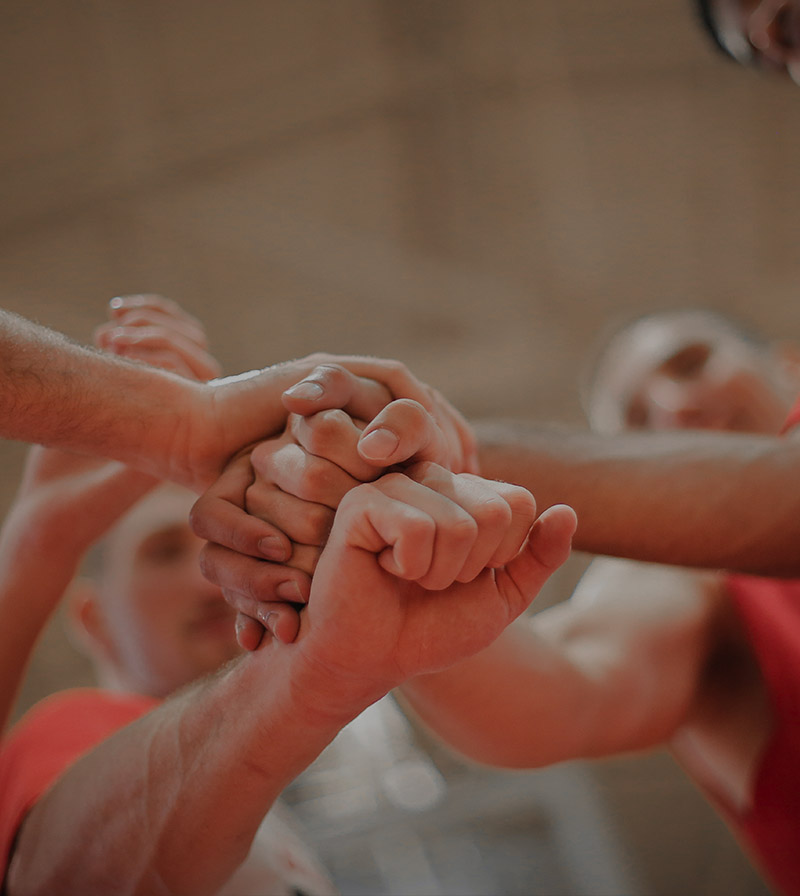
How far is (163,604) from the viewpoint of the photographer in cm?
202

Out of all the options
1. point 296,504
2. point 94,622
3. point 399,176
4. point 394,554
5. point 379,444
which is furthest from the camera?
point 399,176

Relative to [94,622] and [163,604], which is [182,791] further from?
[94,622]

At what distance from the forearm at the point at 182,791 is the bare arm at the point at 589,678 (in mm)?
→ 274

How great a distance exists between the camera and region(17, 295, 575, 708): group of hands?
78cm

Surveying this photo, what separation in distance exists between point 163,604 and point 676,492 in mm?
1295

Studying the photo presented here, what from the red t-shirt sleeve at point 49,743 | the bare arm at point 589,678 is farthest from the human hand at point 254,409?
the red t-shirt sleeve at point 49,743

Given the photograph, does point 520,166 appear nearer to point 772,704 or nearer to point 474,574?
point 772,704

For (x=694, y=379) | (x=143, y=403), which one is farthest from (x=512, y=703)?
(x=694, y=379)

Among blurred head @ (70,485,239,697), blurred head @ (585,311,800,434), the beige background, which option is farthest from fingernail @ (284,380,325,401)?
the beige background

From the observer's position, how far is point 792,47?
187cm

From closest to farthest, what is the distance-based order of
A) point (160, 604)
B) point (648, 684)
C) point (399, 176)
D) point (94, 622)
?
1. point (648, 684)
2. point (160, 604)
3. point (94, 622)
4. point (399, 176)

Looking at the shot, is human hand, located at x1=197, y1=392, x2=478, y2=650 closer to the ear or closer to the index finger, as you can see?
the index finger

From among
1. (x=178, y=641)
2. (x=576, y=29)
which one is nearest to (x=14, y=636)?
(x=178, y=641)

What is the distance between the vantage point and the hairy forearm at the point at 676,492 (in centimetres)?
116
